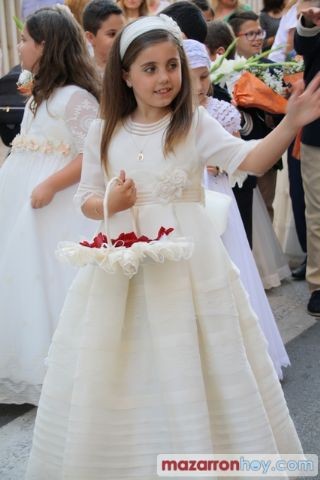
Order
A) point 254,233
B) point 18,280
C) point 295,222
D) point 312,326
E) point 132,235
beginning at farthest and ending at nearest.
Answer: point 295,222 → point 254,233 → point 312,326 → point 18,280 → point 132,235

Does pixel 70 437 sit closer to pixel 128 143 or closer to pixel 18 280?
pixel 128 143

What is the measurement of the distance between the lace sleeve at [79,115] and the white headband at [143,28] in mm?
1006

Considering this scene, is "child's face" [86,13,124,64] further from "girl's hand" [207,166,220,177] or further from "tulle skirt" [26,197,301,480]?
"tulle skirt" [26,197,301,480]

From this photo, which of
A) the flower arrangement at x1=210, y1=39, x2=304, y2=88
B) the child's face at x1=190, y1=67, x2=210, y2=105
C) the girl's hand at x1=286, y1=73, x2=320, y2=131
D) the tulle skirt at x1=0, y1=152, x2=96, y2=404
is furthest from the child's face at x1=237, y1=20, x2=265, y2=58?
the girl's hand at x1=286, y1=73, x2=320, y2=131

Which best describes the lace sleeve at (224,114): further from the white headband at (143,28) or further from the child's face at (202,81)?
the white headband at (143,28)

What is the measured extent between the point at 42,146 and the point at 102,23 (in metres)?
1.17

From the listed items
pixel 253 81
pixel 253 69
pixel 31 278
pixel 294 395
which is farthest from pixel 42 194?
pixel 253 69

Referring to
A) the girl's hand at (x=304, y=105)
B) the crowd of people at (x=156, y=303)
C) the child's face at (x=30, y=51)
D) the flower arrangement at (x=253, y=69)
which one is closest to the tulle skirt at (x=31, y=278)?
the child's face at (x=30, y=51)

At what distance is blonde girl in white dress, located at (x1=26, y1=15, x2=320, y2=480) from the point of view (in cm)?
281

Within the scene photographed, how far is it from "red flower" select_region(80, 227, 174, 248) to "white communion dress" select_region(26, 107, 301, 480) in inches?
5.0

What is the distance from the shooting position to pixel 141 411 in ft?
9.28

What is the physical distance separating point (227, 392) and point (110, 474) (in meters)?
0.50

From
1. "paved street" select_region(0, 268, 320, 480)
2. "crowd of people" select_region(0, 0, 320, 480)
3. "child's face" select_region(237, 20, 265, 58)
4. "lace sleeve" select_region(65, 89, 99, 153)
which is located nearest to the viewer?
"crowd of people" select_region(0, 0, 320, 480)

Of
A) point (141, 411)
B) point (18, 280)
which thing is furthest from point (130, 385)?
point (18, 280)
